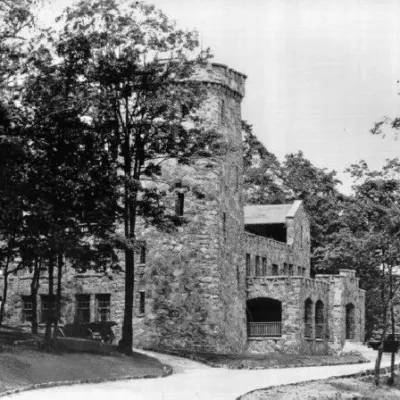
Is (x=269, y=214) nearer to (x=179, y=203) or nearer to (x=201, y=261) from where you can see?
(x=179, y=203)

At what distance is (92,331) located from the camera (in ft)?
164

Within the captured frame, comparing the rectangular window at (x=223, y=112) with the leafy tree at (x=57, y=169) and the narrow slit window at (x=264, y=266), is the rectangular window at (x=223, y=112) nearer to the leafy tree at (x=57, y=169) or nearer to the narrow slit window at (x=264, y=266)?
the narrow slit window at (x=264, y=266)

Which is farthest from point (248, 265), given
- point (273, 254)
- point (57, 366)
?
point (57, 366)

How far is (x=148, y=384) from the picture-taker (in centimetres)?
3259

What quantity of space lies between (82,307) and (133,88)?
61.2ft

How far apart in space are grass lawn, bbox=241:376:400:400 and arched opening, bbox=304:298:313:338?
1897 centimetres

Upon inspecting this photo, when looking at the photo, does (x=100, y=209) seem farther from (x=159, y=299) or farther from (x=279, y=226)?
(x=279, y=226)

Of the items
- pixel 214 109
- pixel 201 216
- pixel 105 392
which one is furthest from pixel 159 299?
pixel 105 392

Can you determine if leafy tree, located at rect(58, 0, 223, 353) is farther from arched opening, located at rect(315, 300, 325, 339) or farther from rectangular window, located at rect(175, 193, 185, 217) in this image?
arched opening, located at rect(315, 300, 325, 339)

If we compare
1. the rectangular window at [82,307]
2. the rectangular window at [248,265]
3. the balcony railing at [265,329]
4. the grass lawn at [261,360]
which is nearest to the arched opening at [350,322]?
the rectangular window at [248,265]

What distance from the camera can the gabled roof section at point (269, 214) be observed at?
68.9 metres

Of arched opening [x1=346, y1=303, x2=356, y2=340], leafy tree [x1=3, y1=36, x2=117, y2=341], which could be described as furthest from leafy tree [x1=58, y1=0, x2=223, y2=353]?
arched opening [x1=346, y1=303, x2=356, y2=340]

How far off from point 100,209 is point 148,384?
8.44 metres

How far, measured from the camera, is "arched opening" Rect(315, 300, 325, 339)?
60.9 metres
